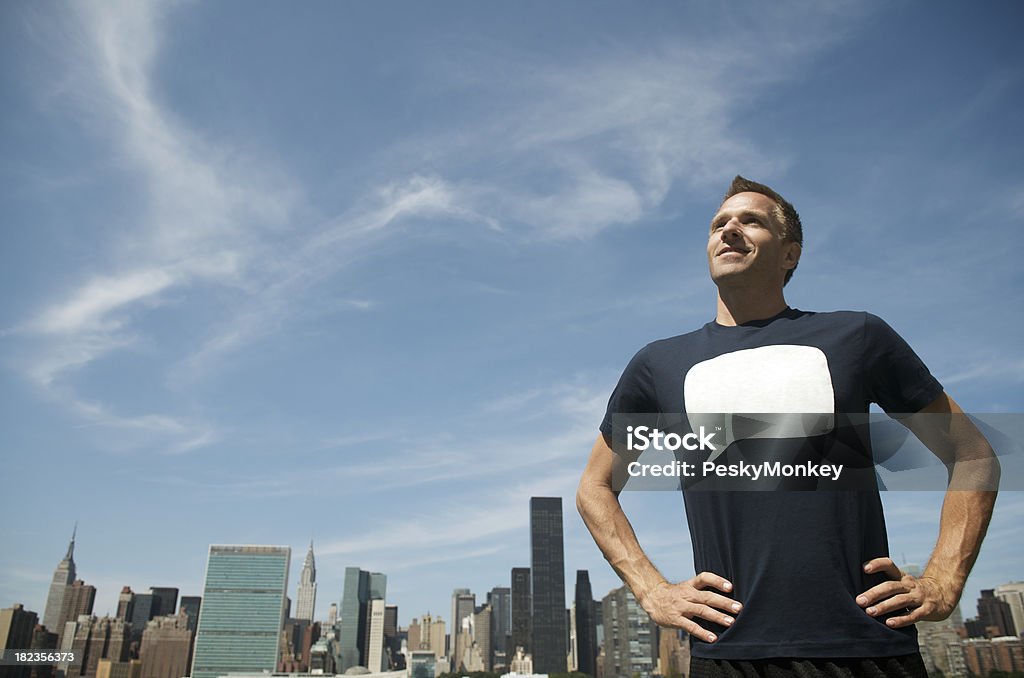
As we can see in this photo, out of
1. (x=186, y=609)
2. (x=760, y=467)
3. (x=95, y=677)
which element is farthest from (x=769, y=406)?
(x=186, y=609)

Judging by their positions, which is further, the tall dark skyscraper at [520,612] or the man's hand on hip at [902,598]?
the tall dark skyscraper at [520,612]

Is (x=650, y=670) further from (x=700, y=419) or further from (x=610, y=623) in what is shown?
(x=700, y=419)

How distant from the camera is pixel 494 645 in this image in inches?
7249

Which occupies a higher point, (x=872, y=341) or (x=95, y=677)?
(x=872, y=341)

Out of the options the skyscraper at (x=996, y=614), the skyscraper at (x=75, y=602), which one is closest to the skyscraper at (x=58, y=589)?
the skyscraper at (x=75, y=602)

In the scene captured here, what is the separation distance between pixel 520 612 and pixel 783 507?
194m

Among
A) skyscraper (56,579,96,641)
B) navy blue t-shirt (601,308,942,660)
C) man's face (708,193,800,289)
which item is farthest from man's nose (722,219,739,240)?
skyscraper (56,579,96,641)

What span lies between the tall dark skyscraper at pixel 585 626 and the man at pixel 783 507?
156 m

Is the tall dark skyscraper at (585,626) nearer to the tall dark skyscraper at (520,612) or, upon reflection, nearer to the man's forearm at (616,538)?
the tall dark skyscraper at (520,612)

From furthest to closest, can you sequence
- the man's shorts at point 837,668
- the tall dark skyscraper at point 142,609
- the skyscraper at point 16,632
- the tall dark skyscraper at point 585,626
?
the tall dark skyscraper at point 142,609
the tall dark skyscraper at point 585,626
the skyscraper at point 16,632
the man's shorts at point 837,668

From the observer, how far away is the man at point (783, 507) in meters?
2.04

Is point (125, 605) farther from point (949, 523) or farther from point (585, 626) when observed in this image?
point (949, 523)

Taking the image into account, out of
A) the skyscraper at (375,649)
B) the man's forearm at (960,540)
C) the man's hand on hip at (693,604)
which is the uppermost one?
the man's forearm at (960,540)

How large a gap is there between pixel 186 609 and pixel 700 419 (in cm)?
21376
